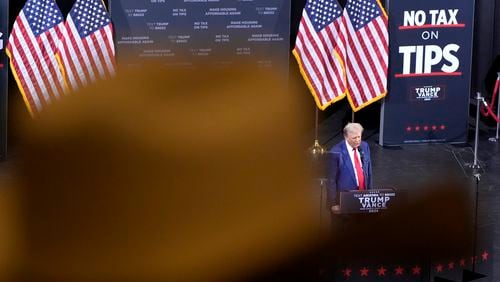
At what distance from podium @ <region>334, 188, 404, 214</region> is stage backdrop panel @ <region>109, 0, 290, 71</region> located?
6.35 meters

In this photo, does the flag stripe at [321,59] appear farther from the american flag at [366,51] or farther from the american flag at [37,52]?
the american flag at [37,52]

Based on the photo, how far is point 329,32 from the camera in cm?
1822

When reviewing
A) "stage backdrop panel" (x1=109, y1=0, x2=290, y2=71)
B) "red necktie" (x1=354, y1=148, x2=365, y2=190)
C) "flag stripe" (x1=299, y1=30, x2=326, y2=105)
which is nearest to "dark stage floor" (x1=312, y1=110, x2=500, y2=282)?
"red necktie" (x1=354, y1=148, x2=365, y2=190)

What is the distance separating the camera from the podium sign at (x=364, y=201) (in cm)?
1222

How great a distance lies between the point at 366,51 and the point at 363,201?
6.41m

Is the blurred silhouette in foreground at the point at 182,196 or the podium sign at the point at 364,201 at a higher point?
the podium sign at the point at 364,201

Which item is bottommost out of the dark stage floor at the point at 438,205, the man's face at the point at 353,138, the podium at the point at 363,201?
the dark stage floor at the point at 438,205

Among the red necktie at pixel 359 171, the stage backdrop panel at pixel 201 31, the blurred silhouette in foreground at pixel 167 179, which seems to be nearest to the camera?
the blurred silhouette in foreground at pixel 167 179

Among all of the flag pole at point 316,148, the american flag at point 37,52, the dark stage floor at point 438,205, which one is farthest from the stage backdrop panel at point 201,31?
the dark stage floor at point 438,205

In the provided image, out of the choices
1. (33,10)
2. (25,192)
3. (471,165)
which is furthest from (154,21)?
(471,165)

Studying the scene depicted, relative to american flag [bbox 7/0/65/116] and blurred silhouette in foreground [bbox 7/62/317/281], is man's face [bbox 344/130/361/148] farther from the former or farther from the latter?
american flag [bbox 7/0/65/116]

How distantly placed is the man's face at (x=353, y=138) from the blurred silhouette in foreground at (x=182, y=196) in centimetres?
85

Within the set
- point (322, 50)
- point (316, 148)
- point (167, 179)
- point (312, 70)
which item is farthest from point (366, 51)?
point (167, 179)

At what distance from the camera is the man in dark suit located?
1296cm
